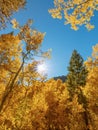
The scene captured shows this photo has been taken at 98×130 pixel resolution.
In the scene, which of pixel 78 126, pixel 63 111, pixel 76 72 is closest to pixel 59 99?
pixel 63 111

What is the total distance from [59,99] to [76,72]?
9581 millimetres

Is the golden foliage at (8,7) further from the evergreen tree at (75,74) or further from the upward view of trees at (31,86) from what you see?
the evergreen tree at (75,74)

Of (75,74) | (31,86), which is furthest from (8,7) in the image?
(75,74)

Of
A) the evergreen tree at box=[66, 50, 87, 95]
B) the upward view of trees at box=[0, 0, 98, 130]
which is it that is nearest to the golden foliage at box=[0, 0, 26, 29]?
the upward view of trees at box=[0, 0, 98, 130]

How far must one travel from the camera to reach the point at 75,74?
3444cm

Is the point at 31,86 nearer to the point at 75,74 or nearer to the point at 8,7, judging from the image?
the point at 8,7

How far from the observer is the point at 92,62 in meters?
24.0

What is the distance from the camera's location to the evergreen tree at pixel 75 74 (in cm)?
3212

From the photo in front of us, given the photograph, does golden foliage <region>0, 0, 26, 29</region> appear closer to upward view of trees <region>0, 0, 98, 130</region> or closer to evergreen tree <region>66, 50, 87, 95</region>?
upward view of trees <region>0, 0, 98, 130</region>

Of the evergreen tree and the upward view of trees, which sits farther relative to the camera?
the evergreen tree

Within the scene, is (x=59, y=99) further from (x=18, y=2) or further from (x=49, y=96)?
(x=18, y=2)

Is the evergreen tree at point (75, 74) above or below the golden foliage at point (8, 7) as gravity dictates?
above

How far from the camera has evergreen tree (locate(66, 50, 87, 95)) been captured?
32.1m

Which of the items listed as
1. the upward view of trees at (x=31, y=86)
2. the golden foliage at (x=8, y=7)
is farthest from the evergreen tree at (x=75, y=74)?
the golden foliage at (x=8, y=7)
